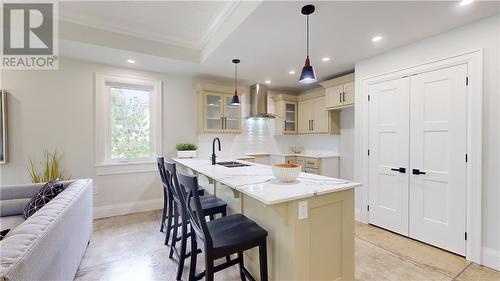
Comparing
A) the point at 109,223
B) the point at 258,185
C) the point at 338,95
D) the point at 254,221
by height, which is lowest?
the point at 109,223

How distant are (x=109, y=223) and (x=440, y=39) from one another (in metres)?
5.14

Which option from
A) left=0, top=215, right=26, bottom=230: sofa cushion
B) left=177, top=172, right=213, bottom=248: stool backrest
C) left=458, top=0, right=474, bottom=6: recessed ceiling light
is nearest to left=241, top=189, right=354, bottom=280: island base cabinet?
left=177, top=172, right=213, bottom=248: stool backrest

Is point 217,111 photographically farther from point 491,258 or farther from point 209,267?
point 491,258

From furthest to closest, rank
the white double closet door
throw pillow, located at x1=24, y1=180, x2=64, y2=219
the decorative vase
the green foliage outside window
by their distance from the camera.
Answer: the decorative vase → the green foliage outside window → the white double closet door → throw pillow, located at x1=24, y1=180, x2=64, y2=219

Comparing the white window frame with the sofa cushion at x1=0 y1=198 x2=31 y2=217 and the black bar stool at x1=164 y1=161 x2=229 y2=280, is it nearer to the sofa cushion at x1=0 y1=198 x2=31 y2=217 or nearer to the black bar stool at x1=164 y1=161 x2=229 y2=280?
the sofa cushion at x1=0 y1=198 x2=31 y2=217

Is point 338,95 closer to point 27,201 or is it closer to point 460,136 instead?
point 460,136

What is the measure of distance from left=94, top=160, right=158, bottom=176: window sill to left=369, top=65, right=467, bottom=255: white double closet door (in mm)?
3756

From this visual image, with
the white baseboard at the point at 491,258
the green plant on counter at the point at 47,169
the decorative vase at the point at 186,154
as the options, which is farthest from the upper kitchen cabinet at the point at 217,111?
the white baseboard at the point at 491,258

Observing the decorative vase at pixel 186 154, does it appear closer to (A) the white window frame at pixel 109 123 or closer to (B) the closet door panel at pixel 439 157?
(A) the white window frame at pixel 109 123

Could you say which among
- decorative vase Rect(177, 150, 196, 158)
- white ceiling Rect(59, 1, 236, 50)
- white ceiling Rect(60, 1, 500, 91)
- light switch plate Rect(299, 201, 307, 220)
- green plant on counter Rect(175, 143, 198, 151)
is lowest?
light switch plate Rect(299, 201, 307, 220)

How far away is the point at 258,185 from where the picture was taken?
176cm

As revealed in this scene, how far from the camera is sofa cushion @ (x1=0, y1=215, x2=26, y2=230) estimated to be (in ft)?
6.79

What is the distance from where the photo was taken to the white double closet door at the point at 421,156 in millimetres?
2438

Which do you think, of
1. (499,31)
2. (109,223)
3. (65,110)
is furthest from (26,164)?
(499,31)
